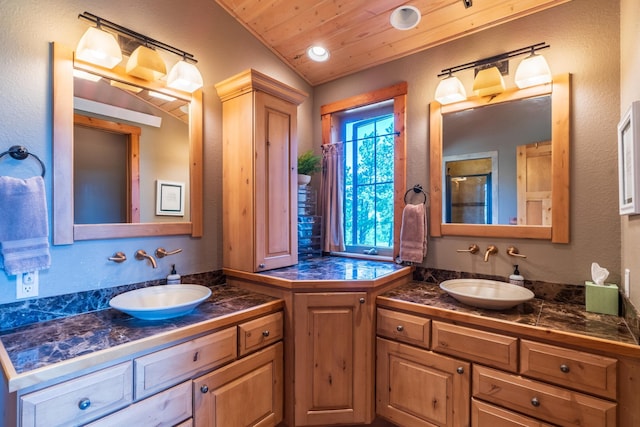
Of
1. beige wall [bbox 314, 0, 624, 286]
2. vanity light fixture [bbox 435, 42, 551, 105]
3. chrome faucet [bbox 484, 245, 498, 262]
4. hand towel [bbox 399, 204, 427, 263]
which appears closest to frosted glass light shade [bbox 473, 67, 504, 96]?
vanity light fixture [bbox 435, 42, 551, 105]

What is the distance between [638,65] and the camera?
1241mm

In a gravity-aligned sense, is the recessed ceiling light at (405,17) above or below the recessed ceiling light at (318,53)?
below

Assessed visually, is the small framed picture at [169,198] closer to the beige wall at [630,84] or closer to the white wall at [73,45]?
the white wall at [73,45]

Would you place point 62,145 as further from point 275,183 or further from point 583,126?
point 583,126

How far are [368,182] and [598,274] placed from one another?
5.20 ft

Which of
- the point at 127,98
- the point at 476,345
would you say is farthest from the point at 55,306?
the point at 476,345

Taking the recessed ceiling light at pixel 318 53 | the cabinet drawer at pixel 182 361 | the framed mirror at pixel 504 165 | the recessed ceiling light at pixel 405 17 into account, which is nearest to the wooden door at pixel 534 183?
the framed mirror at pixel 504 165

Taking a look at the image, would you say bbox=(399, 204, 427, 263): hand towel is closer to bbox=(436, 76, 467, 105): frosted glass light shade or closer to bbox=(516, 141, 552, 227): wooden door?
bbox=(516, 141, 552, 227): wooden door

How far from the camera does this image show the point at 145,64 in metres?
1.64

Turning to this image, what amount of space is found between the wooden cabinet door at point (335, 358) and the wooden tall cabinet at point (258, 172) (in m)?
0.47

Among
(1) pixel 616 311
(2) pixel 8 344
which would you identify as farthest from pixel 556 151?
(2) pixel 8 344

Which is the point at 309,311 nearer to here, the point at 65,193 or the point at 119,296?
the point at 119,296

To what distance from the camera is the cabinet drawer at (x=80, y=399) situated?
94 centimetres

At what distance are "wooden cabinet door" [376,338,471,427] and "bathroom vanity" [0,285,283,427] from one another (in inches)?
23.9
